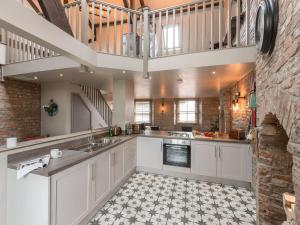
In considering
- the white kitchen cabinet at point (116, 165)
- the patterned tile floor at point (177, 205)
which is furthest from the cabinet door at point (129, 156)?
the patterned tile floor at point (177, 205)

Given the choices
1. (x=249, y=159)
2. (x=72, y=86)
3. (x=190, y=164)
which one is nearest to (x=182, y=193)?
(x=190, y=164)

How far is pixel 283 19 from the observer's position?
4.42ft

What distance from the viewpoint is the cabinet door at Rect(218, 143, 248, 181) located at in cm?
327

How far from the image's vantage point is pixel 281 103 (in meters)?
1.37

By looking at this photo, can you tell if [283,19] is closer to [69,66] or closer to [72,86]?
[69,66]

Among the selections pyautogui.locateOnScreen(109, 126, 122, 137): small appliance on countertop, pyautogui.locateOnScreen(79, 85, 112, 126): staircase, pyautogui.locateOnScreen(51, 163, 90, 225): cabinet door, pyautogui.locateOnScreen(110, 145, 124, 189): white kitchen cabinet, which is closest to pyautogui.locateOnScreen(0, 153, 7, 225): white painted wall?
pyautogui.locateOnScreen(51, 163, 90, 225): cabinet door

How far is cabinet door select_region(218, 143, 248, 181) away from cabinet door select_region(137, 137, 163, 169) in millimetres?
1336

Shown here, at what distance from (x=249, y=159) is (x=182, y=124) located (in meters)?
6.04

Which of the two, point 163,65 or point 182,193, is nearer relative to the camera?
point 182,193

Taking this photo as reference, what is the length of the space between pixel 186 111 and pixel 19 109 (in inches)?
294

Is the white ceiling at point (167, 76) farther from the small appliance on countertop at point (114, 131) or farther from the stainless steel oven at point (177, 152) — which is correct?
the stainless steel oven at point (177, 152)

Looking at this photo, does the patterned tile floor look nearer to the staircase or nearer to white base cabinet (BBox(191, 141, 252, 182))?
white base cabinet (BBox(191, 141, 252, 182))

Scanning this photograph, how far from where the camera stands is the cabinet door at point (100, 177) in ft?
7.68

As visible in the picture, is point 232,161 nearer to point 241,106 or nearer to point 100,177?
point 241,106
